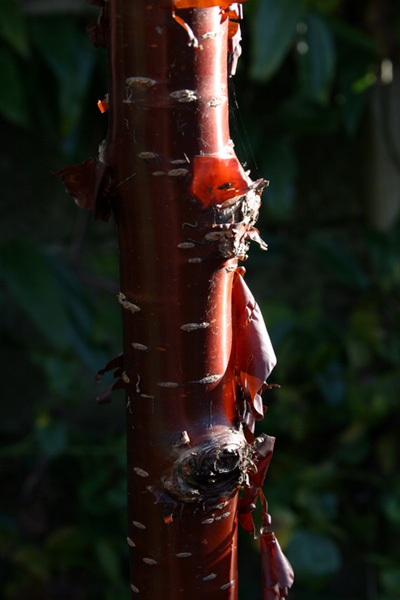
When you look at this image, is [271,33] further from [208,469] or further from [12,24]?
[208,469]

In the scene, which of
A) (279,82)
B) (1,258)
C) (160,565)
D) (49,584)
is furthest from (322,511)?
(160,565)

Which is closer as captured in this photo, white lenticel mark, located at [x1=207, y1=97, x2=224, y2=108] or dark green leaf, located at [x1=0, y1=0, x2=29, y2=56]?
white lenticel mark, located at [x1=207, y1=97, x2=224, y2=108]

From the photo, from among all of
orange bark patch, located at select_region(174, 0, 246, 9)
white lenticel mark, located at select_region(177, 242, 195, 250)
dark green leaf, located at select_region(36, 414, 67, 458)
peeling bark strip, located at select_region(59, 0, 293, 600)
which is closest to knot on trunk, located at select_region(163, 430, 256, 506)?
peeling bark strip, located at select_region(59, 0, 293, 600)

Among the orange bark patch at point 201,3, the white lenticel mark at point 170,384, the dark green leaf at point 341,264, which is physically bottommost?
the dark green leaf at point 341,264

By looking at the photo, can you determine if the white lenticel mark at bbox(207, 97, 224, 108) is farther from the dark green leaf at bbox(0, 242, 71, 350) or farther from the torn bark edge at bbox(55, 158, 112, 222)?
the dark green leaf at bbox(0, 242, 71, 350)

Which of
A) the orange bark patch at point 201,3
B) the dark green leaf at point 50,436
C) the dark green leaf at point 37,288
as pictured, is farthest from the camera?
the dark green leaf at point 50,436

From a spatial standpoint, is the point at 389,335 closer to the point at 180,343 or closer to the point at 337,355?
the point at 337,355

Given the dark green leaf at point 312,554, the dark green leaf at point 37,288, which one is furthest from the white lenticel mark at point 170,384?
the dark green leaf at point 312,554

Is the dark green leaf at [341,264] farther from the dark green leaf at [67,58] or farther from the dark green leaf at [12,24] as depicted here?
the dark green leaf at [12,24]
